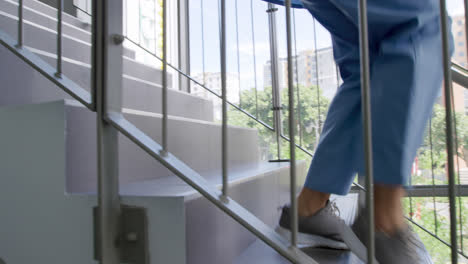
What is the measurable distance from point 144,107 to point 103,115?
68 centimetres

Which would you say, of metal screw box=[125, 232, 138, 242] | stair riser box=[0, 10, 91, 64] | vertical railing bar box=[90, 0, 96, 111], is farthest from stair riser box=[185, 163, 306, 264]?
stair riser box=[0, 10, 91, 64]

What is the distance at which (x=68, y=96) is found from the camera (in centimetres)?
99

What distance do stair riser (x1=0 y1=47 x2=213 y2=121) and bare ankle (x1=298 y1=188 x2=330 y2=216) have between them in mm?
725

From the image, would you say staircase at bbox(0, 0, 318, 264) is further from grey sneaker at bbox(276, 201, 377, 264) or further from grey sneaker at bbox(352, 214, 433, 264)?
grey sneaker at bbox(352, 214, 433, 264)

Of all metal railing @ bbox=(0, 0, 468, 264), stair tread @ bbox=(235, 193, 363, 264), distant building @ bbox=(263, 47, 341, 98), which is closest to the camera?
metal railing @ bbox=(0, 0, 468, 264)

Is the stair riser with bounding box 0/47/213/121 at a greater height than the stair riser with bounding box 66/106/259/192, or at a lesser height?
greater

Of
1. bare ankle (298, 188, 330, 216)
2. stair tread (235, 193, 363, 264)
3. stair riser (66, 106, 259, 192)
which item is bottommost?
stair tread (235, 193, 363, 264)

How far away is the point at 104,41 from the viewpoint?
2.15 feet

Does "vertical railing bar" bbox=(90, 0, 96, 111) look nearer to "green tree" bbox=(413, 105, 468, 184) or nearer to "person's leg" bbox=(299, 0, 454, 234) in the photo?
"person's leg" bbox=(299, 0, 454, 234)

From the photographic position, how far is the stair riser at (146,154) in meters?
0.67

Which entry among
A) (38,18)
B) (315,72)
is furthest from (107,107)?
(315,72)

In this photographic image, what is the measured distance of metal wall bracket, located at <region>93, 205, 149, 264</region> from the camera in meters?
0.61

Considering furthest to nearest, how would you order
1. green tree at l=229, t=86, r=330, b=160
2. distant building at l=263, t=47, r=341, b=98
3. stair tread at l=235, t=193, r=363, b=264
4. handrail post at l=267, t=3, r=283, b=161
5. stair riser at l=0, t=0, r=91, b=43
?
distant building at l=263, t=47, r=341, b=98 → green tree at l=229, t=86, r=330, b=160 → handrail post at l=267, t=3, r=283, b=161 → stair riser at l=0, t=0, r=91, b=43 → stair tread at l=235, t=193, r=363, b=264

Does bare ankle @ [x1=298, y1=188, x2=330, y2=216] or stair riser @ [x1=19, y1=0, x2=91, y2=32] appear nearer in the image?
bare ankle @ [x1=298, y1=188, x2=330, y2=216]
